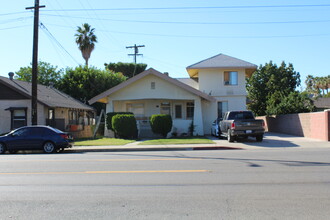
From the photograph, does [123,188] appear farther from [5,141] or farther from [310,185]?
[5,141]

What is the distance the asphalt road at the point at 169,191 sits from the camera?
5562 mm

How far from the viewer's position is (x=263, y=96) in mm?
40906

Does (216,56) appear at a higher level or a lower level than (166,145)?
higher

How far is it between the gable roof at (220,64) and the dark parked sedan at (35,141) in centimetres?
1424

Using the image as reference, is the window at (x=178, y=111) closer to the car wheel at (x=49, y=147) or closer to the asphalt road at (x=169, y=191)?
the car wheel at (x=49, y=147)

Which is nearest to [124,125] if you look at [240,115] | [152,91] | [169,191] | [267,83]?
[152,91]

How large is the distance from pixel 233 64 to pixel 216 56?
2.79 metres

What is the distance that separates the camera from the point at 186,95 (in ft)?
84.1

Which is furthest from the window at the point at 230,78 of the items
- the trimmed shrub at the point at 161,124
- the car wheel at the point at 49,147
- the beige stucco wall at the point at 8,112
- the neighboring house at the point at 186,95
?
the car wheel at the point at 49,147

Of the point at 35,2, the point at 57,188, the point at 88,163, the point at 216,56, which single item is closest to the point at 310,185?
the point at 57,188

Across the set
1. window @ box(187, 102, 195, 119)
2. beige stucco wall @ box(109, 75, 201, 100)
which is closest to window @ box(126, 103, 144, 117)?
beige stucco wall @ box(109, 75, 201, 100)

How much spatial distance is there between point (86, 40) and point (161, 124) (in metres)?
28.8

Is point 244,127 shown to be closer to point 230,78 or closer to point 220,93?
point 220,93

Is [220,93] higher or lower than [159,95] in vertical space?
higher
